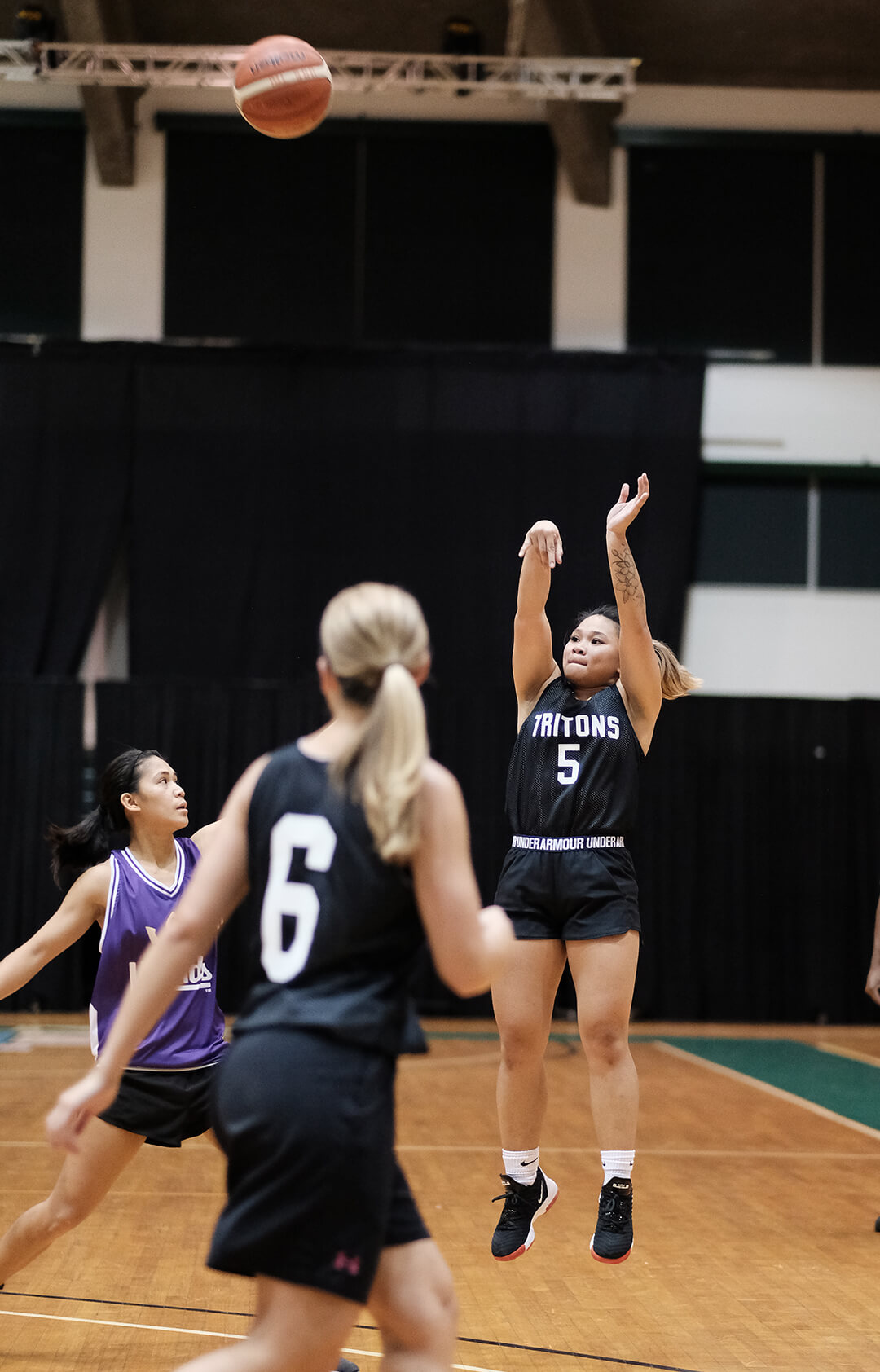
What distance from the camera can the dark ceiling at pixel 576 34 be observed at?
1195 centimetres

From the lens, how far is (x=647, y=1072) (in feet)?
30.6

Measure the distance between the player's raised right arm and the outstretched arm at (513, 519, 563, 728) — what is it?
4.38ft

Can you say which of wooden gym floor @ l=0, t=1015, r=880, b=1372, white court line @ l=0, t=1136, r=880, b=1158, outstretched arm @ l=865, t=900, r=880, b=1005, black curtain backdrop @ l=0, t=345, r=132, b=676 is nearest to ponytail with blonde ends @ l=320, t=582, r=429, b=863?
wooden gym floor @ l=0, t=1015, r=880, b=1372

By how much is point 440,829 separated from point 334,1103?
0.43 metres

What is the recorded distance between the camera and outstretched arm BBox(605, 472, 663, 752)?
4.19 meters

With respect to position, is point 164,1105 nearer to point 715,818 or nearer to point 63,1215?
point 63,1215

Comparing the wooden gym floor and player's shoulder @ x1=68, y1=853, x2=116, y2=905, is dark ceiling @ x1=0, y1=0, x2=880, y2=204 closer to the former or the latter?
the wooden gym floor

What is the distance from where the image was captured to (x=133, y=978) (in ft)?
12.6

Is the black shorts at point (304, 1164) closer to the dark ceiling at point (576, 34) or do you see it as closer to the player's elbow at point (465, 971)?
the player's elbow at point (465, 971)

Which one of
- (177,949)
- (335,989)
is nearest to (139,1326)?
(177,949)

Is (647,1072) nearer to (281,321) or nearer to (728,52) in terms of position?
(281,321)

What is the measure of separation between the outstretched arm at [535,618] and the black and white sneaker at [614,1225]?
1.40 metres

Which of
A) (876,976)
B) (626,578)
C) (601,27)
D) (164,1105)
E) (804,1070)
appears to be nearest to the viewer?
(164,1105)

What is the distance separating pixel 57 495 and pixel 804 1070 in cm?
766
